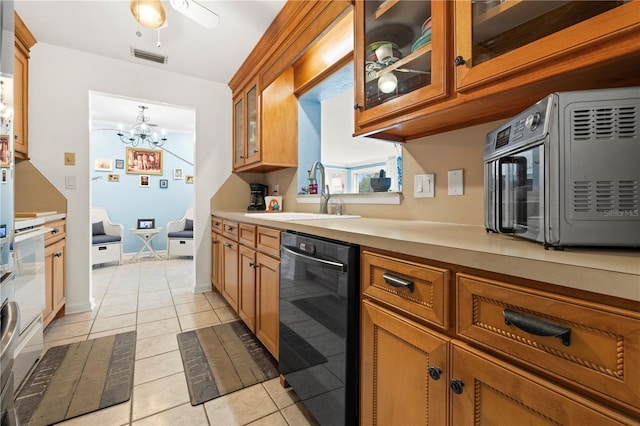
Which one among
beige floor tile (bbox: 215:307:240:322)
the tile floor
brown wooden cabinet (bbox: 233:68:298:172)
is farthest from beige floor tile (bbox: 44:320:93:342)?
brown wooden cabinet (bbox: 233:68:298:172)

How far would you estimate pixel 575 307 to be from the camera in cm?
49

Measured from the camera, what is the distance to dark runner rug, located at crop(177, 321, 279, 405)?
5.06 ft

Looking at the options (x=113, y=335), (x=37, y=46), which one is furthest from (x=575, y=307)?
(x=37, y=46)

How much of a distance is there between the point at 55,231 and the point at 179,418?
196 centimetres

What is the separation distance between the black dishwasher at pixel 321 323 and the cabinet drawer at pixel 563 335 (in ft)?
1.47

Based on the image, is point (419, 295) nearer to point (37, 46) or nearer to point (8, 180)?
point (8, 180)

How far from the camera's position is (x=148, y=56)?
2.71 m

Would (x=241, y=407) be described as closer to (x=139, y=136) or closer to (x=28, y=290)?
(x=28, y=290)

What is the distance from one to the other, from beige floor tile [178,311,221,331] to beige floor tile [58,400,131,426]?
2.86 feet

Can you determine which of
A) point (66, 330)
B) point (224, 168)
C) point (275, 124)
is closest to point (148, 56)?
point (224, 168)

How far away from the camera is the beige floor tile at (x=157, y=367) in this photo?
162cm

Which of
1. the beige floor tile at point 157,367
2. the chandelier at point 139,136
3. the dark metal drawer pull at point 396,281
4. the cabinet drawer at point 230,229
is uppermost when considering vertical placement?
the chandelier at point 139,136

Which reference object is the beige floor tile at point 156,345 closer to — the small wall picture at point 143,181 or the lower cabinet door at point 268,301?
the lower cabinet door at point 268,301

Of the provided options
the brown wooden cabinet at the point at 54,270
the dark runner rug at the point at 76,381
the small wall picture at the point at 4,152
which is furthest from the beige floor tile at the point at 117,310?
the small wall picture at the point at 4,152
